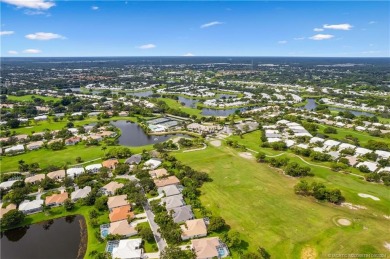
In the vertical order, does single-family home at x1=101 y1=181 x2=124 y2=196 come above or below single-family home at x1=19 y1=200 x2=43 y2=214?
above

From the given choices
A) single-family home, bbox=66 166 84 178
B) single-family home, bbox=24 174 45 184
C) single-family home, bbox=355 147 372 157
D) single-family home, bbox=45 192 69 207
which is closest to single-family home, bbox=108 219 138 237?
single-family home, bbox=45 192 69 207

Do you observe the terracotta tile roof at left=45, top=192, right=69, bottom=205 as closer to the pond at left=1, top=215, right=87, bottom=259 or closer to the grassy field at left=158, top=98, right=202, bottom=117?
the pond at left=1, top=215, right=87, bottom=259

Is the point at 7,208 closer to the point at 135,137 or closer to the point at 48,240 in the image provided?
the point at 48,240

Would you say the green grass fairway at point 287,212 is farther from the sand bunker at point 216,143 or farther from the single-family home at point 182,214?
the sand bunker at point 216,143

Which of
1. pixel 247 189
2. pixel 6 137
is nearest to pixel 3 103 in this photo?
pixel 6 137

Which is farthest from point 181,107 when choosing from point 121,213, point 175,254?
point 175,254
